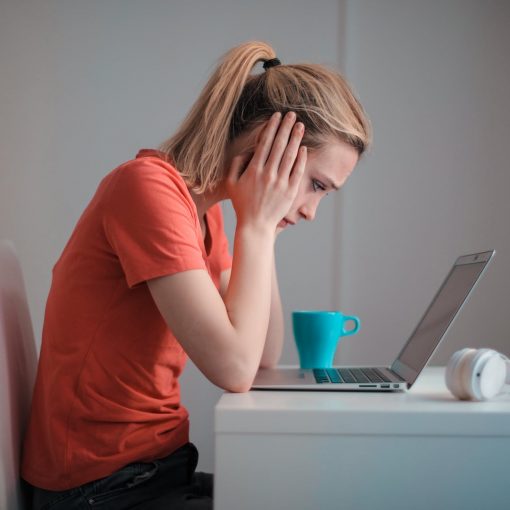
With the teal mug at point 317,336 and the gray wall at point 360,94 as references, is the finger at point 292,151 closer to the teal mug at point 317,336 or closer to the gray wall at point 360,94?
the teal mug at point 317,336

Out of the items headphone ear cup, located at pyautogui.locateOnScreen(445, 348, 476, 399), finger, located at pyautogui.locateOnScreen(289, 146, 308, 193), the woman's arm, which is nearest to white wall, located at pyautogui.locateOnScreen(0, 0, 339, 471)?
the woman's arm

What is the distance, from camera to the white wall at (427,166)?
2143 millimetres

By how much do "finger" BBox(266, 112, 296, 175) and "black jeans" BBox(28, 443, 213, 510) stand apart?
46cm

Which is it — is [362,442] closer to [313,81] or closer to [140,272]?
[140,272]

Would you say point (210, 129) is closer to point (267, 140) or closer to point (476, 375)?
point (267, 140)

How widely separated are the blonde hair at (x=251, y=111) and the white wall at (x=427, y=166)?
1006 millimetres

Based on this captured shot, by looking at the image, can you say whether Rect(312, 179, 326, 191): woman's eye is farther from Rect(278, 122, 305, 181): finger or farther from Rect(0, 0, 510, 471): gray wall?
Rect(0, 0, 510, 471): gray wall

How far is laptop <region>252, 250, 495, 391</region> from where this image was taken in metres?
0.95

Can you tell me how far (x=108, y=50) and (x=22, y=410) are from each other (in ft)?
Result: 4.53

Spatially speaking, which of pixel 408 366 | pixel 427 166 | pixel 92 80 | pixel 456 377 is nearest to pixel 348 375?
pixel 408 366

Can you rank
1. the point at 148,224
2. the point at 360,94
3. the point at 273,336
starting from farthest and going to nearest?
the point at 360,94
the point at 273,336
the point at 148,224

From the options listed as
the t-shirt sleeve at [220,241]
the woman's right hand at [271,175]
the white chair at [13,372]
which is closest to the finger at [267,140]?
the woman's right hand at [271,175]

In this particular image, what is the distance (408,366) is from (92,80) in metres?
1.47

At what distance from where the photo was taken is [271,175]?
110 centimetres
